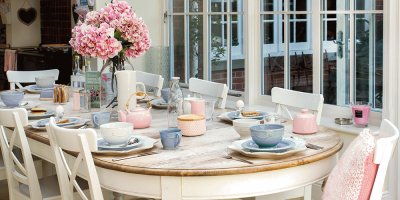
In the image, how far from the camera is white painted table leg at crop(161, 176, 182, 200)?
8.07 feet

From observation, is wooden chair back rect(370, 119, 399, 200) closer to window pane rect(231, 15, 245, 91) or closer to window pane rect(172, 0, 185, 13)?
window pane rect(231, 15, 245, 91)

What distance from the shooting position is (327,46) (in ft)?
14.2

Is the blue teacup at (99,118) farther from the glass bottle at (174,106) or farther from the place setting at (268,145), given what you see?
the place setting at (268,145)

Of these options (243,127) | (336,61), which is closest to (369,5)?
(336,61)

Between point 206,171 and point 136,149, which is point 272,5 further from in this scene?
point 206,171

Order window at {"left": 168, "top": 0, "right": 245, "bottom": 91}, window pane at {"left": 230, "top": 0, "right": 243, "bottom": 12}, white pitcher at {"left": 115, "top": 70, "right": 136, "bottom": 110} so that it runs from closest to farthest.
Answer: white pitcher at {"left": 115, "top": 70, "right": 136, "bottom": 110} < window pane at {"left": 230, "top": 0, "right": 243, "bottom": 12} < window at {"left": 168, "top": 0, "right": 245, "bottom": 91}

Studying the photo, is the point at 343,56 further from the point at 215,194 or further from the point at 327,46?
the point at 215,194

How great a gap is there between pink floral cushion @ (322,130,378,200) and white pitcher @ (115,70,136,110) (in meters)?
1.68

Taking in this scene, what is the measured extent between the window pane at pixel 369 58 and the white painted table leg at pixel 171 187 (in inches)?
76.0

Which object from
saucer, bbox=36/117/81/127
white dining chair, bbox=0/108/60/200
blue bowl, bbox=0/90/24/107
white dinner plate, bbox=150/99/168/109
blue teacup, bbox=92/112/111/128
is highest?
blue bowl, bbox=0/90/24/107

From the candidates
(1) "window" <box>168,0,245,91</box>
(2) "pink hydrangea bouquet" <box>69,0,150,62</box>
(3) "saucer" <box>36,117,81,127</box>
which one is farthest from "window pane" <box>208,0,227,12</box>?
(3) "saucer" <box>36,117,81,127</box>

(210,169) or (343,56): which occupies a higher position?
(343,56)

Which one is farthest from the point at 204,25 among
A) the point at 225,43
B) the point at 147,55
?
the point at 147,55

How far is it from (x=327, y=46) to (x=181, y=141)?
176cm
